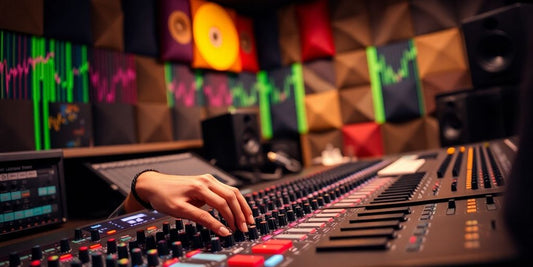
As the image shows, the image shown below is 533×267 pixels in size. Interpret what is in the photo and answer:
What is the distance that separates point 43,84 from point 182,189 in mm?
1725

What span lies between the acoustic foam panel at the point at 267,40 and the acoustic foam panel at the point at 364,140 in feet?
3.32

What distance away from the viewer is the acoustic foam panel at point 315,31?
3.48 metres

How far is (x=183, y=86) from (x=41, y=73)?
1.08m

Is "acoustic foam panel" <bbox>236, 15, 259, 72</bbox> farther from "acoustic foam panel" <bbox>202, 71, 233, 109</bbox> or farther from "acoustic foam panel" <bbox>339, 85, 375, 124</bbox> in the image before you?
"acoustic foam panel" <bbox>339, 85, 375, 124</bbox>

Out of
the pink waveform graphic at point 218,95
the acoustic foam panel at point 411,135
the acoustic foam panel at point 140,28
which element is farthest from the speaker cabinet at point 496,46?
the acoustic foam panel at point 140,28

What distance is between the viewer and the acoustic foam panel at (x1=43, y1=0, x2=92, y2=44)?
82.8 inches

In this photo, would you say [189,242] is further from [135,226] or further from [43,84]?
[43,84]

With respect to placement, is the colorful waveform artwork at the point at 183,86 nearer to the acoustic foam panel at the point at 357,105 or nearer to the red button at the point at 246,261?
the acoustic foam panel at the point at 357,105

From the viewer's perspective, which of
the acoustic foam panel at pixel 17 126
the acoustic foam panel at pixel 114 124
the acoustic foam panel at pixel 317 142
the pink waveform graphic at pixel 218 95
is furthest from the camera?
the acoustic foam panel at pixel 317 142

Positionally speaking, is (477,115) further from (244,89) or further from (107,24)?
(107,24)

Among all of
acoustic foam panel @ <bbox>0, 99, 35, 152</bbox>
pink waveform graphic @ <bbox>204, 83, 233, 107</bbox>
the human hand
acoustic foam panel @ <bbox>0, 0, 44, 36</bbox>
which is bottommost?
the human hand

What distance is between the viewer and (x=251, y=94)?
11.9 ft

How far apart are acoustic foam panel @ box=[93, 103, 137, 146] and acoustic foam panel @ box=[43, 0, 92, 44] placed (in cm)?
43

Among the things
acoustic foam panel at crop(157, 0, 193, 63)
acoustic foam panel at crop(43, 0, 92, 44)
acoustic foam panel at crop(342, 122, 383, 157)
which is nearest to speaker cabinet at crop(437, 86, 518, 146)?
acoustic foam panel at crop(342, 122, 383, 157)
